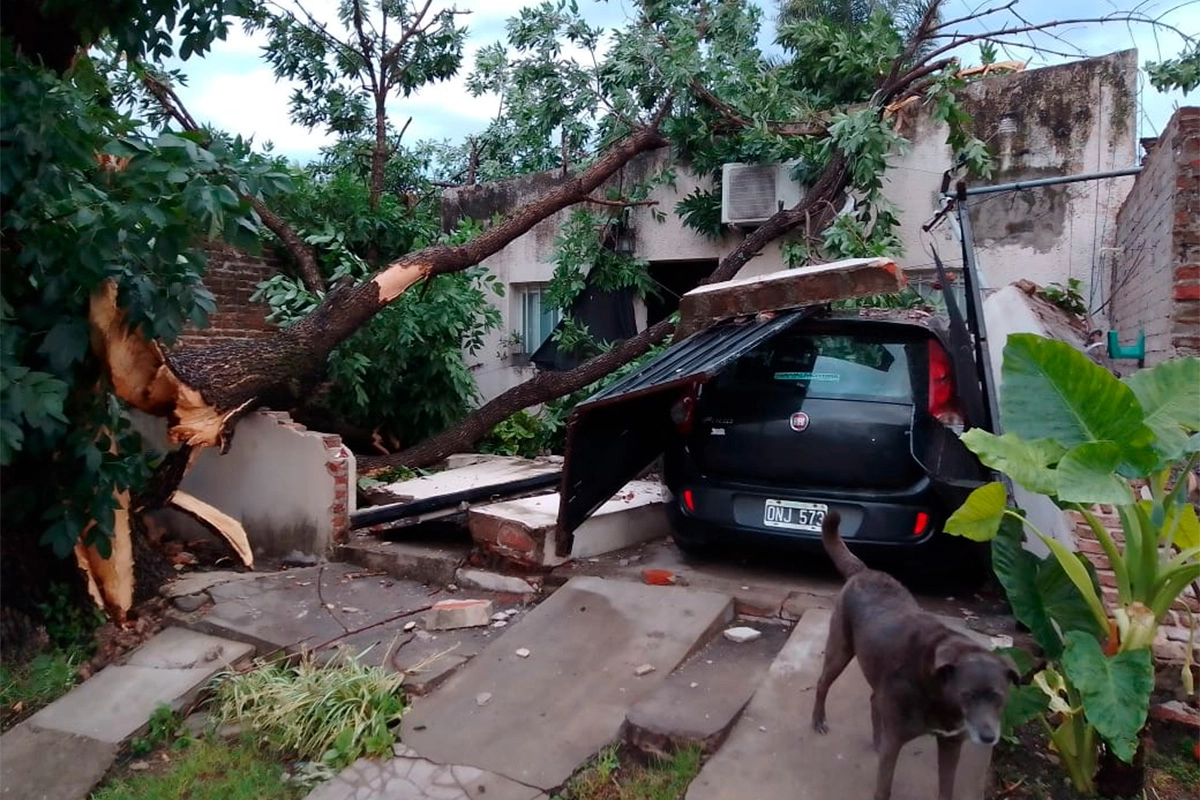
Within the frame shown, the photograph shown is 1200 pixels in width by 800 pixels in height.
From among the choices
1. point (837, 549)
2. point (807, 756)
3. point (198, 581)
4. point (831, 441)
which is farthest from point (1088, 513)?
point (198, 581)

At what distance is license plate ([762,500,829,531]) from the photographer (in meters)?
5.09

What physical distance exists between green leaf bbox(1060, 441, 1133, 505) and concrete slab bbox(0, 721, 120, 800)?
14.3 feet

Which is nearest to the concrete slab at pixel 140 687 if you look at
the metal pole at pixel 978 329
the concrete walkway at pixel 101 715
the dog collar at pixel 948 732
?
the concrete walkway at pixel 101 715

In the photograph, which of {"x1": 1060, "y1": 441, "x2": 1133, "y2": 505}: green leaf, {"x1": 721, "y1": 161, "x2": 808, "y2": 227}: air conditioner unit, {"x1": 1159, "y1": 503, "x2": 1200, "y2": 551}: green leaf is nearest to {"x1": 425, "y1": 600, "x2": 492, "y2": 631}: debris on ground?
{"x1": 1060, "y1": 441, "x2": 1133, "y2": 505}: green leaf

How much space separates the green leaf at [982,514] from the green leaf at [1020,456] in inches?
4.4

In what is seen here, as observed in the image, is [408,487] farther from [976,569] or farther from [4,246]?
[976,569]

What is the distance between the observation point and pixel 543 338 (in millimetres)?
12203

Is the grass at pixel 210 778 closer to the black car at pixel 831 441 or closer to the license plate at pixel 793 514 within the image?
the black car at pixel 831 441

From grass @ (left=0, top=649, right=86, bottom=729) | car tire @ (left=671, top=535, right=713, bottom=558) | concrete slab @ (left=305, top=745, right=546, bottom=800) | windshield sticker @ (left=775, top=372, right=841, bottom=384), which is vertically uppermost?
windshield sticker @ (left=775, top=372, right=841, bottom=384)

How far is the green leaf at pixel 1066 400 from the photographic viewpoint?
3.08 meters

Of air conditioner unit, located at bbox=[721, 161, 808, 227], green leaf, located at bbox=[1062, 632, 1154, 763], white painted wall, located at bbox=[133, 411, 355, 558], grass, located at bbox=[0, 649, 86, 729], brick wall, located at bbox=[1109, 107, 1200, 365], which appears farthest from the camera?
air conditioner unit, located at bbox=[721, 161, 808, 227]

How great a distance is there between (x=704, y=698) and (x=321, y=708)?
179 cm

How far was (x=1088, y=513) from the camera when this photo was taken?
10.5 ft

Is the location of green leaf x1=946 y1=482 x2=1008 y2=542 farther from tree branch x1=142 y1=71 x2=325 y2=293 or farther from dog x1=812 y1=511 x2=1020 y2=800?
tree branch x1=142 y1=71 x2=325 y2=293
